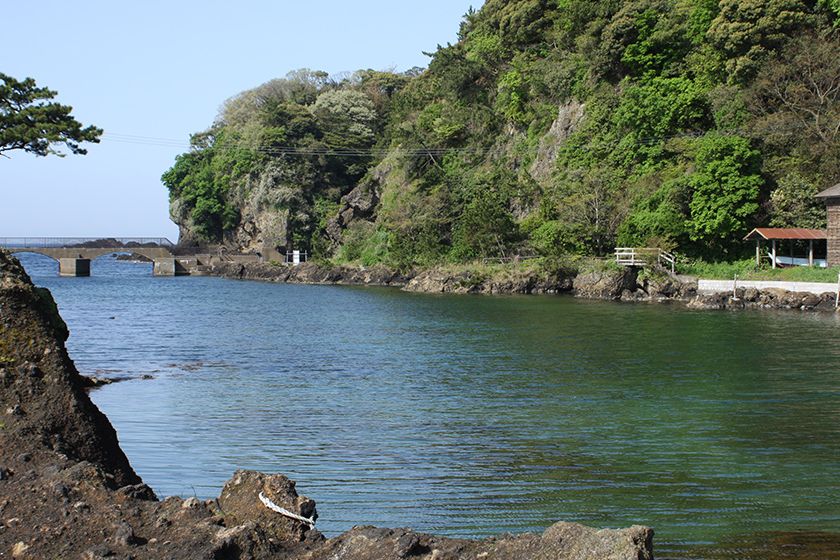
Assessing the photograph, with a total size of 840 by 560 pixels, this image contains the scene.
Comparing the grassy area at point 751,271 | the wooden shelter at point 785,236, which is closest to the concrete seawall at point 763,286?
the grassy area at point 751,271

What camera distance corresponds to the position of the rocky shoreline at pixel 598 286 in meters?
48.5

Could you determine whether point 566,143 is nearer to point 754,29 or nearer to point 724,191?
point 754,29

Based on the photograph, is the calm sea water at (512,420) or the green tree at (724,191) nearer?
the calm sea water at (512,420)

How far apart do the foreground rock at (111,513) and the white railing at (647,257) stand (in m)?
50.4

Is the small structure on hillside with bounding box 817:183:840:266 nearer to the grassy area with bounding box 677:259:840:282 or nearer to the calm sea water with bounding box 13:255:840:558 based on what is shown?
the grassy area with bounding box 677:259:840:282

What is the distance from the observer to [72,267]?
10750 cm

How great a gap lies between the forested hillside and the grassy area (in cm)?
183

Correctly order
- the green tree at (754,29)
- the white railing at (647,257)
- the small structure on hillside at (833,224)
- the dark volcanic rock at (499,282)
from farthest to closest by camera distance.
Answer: the green tree at (754,29)
the dark volcanic rock at (499,282)
the white railing at (647,257)
the small structure on hillside at (833,224)

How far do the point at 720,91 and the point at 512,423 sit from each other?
50.7m

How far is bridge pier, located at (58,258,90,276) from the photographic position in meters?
107

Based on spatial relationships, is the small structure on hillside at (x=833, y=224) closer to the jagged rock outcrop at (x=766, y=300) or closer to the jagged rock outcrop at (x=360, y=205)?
the jagged rock outcrop at (x=766, y=300)

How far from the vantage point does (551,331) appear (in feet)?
126

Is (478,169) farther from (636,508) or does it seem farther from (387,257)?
(636,508)

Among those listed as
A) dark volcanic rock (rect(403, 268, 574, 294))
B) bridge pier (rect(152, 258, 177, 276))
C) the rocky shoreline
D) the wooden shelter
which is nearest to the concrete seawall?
the rocky shoreline
